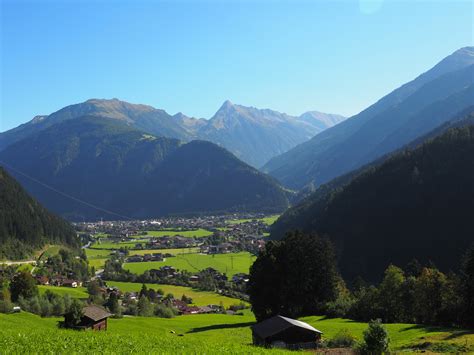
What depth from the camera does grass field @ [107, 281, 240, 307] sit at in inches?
4285

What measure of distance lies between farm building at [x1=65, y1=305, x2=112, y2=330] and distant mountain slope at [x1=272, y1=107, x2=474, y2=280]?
273 ft

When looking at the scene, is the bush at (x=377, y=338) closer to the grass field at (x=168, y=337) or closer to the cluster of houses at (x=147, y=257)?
the grass field at (x=168, y=337)

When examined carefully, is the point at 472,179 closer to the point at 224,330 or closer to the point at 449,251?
the point at 449,251

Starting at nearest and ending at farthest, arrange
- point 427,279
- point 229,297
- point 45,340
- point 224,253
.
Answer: point 45,340 → point 427,279 → point 229,297 → point 224,253

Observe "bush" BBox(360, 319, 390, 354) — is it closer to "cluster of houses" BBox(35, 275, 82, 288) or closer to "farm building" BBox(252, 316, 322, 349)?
"farm building" BBox(252, 316, 322, 349)

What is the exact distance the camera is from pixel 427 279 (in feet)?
190

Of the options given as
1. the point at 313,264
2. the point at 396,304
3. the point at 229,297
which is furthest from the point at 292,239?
the point at 229,297

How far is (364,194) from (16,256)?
114248 millimetres

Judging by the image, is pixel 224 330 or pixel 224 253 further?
pixel 224 253

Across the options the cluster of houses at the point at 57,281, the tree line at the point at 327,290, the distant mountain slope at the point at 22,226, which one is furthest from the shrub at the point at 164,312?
the distant mountain slope at the point at 22,226

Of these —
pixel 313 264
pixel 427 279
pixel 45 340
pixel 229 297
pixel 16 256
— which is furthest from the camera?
pixel 16 256

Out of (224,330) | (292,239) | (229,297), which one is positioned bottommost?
(229,297)

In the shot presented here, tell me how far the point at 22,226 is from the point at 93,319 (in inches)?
4717

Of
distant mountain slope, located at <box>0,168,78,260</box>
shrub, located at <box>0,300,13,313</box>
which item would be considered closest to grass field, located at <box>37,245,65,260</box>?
A: distant mountain slope, located at <box>0,168,78,260</box>
